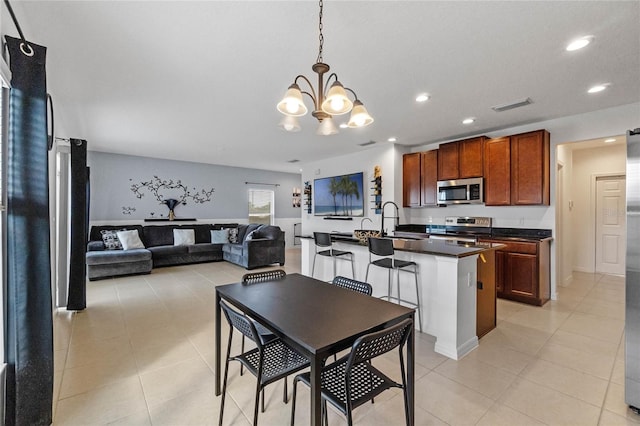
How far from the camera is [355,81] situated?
9.50ft

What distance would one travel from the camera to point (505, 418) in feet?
5.79

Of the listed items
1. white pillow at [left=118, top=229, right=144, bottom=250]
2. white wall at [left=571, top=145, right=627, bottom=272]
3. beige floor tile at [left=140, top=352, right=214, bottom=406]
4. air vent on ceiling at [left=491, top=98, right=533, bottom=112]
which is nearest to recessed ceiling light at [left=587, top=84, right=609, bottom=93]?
air vent on ceiling at [left=491, top=98, right=533, bottom=112]

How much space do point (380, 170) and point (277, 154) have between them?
7.63 feet

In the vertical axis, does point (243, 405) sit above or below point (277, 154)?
below

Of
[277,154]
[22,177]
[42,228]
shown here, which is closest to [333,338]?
[42,228]

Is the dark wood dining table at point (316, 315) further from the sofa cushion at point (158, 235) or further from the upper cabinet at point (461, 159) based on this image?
the sofa cushion at point (158, 235)

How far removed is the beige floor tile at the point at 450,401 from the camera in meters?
1.79

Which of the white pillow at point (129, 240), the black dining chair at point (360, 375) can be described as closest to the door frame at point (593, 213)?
the black dining chair at point (360, 375)

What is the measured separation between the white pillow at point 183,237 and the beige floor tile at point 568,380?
254 inches

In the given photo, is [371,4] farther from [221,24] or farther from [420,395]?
[420,395]

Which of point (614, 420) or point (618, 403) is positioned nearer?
point (614, 420)

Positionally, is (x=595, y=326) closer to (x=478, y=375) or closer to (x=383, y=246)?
(x=478, y=375)

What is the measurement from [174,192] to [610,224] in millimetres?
9345

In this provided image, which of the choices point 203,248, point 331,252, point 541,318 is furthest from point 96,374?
point 203,248
